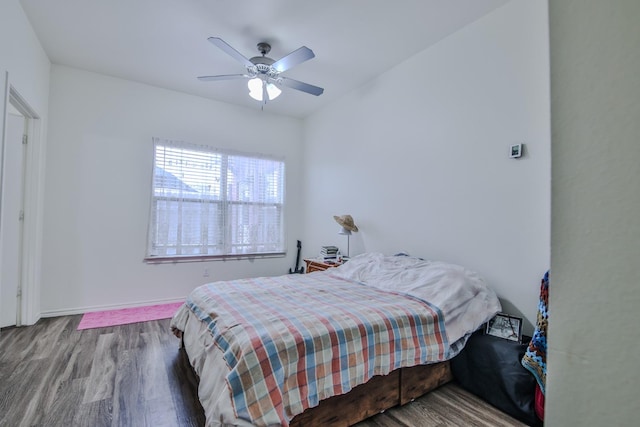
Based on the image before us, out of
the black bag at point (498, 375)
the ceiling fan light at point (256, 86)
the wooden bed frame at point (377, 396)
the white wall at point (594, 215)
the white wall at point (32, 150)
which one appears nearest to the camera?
the white wall at point (594, 215)

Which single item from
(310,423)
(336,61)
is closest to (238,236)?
(336,61)

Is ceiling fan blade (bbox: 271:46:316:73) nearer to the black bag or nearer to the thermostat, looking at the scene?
the thermostat

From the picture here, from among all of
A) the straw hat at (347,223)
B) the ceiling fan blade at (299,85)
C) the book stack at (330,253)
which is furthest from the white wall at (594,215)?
the book stack at (330,253)

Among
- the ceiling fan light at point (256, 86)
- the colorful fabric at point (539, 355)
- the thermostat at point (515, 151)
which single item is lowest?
the colorful fabric at point (539, 355)

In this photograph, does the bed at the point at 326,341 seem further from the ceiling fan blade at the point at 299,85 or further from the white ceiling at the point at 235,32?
Answer: the white ceiling at the point at 235,32

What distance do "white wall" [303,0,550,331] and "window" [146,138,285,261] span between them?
4.76ft

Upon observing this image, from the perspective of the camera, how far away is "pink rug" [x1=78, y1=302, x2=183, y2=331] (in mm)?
3258

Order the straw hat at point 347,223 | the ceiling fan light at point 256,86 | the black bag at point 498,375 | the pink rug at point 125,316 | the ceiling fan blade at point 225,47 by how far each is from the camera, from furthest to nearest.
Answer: the straw hat at point 347,223 → the pink rug at point 125,316 → the ceiling fan light at point 256,86 → the ceiling fan blade at point 225,47 → the black bag at point 498,375

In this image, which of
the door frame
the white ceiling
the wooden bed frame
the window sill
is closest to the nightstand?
the window sill

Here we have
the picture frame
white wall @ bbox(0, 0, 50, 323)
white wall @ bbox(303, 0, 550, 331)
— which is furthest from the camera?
white wall @ bbox(0, 0, 50, 323)

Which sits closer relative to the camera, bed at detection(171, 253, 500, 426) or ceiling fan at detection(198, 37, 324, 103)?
bed at detection(171, 253, 500, 426)

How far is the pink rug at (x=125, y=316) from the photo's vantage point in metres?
3.26

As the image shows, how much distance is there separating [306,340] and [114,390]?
150 cm

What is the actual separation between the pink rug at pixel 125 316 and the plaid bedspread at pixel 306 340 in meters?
1.59
